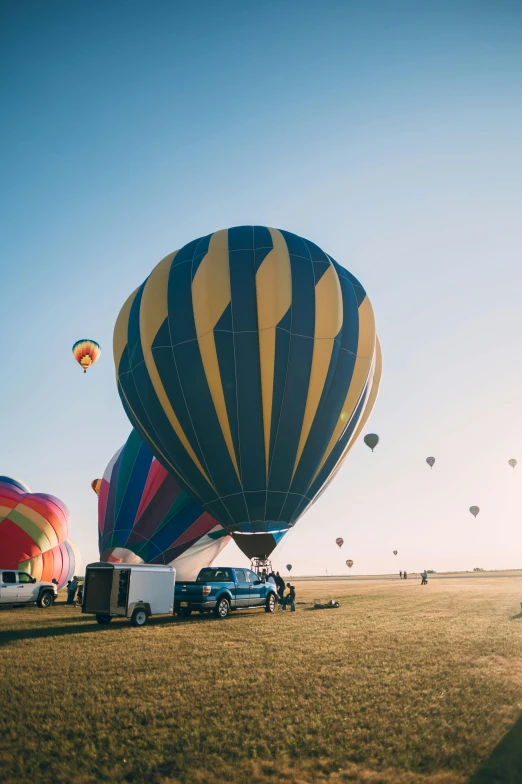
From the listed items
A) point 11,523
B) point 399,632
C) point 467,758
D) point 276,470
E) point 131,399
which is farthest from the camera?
point 11,523

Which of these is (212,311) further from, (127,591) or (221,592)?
(127,591)

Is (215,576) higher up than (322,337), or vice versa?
(322,337)

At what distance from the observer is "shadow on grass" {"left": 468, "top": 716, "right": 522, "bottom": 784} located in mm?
4941

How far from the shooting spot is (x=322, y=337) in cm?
2250

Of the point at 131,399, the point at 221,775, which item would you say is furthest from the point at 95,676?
the point at 131,399

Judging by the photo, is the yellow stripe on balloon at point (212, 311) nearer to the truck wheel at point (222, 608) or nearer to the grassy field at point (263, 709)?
the truck wheel at point (222, 608)

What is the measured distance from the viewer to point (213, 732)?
604cm

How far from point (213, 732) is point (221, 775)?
1.10 metres

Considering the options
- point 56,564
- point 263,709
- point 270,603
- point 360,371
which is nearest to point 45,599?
point 56,564

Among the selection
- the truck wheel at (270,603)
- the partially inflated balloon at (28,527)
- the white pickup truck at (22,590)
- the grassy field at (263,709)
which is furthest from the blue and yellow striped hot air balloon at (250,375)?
the partially inflated balloon at (28,527)

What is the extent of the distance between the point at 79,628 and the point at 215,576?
4.98m

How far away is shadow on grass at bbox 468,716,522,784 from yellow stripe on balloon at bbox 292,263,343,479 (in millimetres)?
16019

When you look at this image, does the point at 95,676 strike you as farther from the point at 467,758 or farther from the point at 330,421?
the point at 330,421

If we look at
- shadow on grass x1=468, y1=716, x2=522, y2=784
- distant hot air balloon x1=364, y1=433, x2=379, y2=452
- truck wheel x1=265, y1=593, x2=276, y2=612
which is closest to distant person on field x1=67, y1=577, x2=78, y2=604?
truck wheel x1=265, y1=593, x2=276, y2=612
